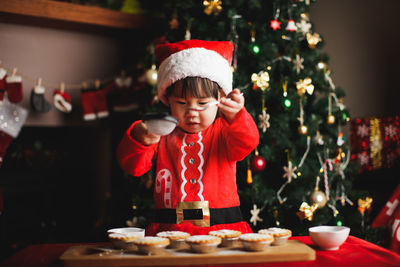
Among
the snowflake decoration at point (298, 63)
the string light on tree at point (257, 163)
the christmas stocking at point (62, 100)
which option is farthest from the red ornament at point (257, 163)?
the christmas stocking at point (62, 100)

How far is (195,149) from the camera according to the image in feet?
3.92

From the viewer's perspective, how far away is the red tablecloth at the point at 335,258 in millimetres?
818

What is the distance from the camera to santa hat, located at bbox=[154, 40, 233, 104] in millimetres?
1185

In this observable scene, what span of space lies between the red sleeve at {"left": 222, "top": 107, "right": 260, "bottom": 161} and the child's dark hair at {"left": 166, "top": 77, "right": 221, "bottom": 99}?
0.33ft

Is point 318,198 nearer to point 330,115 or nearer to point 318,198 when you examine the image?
point 318,198

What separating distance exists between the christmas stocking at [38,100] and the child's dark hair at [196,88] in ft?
4.85

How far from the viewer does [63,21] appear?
2443 mm

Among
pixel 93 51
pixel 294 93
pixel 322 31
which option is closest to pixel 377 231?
pixel 294 93

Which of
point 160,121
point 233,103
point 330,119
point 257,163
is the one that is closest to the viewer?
point 160,121

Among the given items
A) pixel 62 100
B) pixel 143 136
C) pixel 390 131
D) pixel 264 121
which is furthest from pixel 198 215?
pixel 62 100

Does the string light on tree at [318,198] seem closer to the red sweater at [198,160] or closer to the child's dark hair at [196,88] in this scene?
the red sweater at [198,160]

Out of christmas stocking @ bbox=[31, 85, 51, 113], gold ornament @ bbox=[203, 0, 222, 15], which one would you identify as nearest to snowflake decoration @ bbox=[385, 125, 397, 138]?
A: gold ornament @ bbox=[203, 0, 222, 15]

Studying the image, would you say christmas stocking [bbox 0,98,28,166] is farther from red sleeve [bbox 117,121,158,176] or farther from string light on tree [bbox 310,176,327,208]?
string light on tree [bbox 310,176,327,208]

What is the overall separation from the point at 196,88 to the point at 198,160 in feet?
0.73
